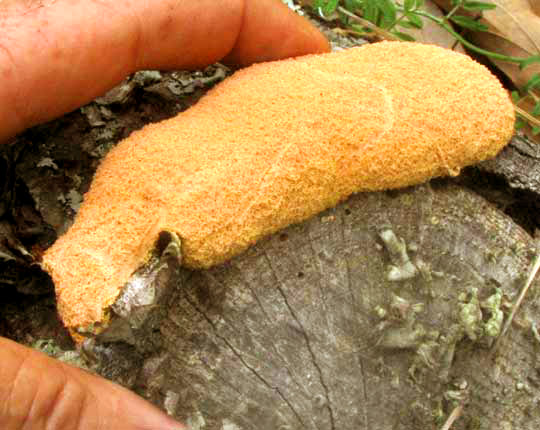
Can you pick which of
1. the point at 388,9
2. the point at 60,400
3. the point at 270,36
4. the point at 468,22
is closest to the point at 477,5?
the point at 468,22

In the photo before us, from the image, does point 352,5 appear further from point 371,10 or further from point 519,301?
point 519,301

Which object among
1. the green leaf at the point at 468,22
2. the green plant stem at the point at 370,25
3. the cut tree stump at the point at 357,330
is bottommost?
the cut tree stump at the point at 357,330

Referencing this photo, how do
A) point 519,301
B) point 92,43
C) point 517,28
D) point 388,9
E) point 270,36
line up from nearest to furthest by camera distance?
point 92,43
point 519,301
point 270,36
point 388,9
point 517,28

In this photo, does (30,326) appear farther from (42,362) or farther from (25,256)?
(42,362)

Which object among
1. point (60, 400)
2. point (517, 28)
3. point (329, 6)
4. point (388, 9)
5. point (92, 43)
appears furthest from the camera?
point (517, 28)

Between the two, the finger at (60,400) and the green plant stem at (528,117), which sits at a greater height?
the green plant stem at (528,117)

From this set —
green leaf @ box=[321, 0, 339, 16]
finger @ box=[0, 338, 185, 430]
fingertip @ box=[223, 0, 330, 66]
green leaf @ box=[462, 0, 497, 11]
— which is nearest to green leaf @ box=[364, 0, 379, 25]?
green leaf @ box=[321, 0, 339, 16]

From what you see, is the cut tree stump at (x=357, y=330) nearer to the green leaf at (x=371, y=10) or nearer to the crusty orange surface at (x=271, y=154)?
the crusty orange surface at (x=271, y=154)

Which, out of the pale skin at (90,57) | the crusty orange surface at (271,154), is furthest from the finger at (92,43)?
the crusty orange surface at (271,154)
